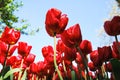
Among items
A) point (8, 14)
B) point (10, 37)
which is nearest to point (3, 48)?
point (10, 37)

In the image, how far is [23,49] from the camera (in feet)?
8.09

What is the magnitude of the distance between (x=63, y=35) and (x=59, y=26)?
0.27 ft

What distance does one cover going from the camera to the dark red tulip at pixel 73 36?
177 centimetres

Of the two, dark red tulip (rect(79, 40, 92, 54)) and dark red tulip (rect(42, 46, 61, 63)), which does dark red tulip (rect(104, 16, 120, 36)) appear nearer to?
dark red tulip (rect(79, 40, 92, 54))

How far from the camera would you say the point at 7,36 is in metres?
2.22

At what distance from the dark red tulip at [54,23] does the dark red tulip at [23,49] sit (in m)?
0.70

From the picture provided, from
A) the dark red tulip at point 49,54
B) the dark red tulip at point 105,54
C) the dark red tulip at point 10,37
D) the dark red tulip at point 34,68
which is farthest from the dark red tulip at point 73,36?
the dark red tulip at point 34,68

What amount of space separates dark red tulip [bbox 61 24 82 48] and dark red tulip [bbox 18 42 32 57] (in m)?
0.71

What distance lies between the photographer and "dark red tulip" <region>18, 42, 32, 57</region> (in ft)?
8.10

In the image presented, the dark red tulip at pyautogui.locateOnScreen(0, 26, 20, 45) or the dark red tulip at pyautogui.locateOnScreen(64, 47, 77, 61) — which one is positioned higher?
the dark red tulip at pyautogui.locateOnScreen(0, 26, 20, 45)

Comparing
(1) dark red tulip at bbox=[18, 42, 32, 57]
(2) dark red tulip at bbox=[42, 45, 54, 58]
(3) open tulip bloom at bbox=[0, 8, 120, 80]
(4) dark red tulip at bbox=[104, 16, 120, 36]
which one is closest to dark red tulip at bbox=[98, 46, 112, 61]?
(3) open tulip bloom at bbox=[0, 8, 120, 80]

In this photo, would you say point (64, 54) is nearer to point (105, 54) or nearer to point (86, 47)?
point (86, 47)

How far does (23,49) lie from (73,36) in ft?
2.62

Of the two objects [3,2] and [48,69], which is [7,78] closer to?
[48,69]
